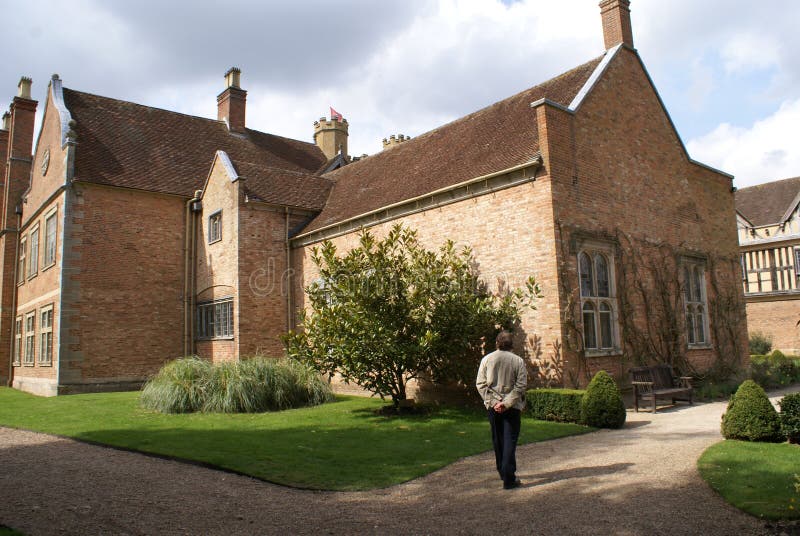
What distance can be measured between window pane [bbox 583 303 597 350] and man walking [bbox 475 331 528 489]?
273 inches

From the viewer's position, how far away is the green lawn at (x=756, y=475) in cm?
598

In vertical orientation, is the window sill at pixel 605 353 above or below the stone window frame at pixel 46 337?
below

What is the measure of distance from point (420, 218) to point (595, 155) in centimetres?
493

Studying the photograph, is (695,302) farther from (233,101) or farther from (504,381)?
(233,101)

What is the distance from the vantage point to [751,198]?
4084 centimetres

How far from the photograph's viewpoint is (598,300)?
14.4m

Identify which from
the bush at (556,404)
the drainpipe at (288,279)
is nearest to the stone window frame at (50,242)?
the drainpipe at (288,279)

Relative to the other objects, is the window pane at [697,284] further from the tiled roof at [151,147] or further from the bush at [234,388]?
the tiled roof at [151,147]

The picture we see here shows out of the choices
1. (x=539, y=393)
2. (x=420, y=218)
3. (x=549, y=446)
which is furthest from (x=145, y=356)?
(x=549, y=446)

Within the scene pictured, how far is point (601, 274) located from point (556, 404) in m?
4.31

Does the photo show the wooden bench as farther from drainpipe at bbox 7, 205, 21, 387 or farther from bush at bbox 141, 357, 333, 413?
drainpipe at bbox 7, 205, 21, 387

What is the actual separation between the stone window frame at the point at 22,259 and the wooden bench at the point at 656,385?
2549 centimetres

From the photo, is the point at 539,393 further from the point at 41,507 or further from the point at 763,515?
the point at 41,507

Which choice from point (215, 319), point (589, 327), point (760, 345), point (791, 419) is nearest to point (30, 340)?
point (215, 319)
